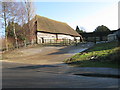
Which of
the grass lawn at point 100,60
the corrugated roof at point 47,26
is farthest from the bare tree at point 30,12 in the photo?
the grass lawn at point 100,60

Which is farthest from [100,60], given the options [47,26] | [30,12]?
[47,26]

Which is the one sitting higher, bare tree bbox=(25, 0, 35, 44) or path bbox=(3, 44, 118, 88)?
bare tree bbox=(25, 0, 35, 44)

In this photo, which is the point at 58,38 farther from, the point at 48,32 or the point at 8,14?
the point at 8,14

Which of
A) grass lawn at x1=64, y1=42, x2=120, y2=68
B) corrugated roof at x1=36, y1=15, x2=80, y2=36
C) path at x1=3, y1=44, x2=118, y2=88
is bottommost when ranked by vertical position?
path at x1=3, y1=44, x2=118, y2=88

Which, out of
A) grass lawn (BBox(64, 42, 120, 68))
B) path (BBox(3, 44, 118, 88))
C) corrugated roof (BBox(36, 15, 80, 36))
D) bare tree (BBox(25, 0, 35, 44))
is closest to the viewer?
path (BBox(3, 44, 118, 88))

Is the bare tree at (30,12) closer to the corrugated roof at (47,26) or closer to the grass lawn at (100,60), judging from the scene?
the corrugated roof at (47,26)

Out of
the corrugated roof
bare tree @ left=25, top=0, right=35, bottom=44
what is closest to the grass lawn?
bare tree @ left=25, top=0, right=35, bottom=44

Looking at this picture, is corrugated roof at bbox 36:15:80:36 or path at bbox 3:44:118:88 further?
corrugated roof at bbox 36:15:80:36

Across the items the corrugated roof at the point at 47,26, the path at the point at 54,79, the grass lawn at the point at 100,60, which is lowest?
the path at the point at 54,79

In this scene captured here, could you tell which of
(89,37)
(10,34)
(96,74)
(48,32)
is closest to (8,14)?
(10,34)

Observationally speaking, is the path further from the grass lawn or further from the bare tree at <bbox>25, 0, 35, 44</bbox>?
the bare tree at <bbox>25, 0, 35, 44</bbox>

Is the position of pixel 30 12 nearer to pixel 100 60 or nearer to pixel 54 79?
pixel 100 60

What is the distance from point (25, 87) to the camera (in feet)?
16.1

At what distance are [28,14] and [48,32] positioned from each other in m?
11.5
